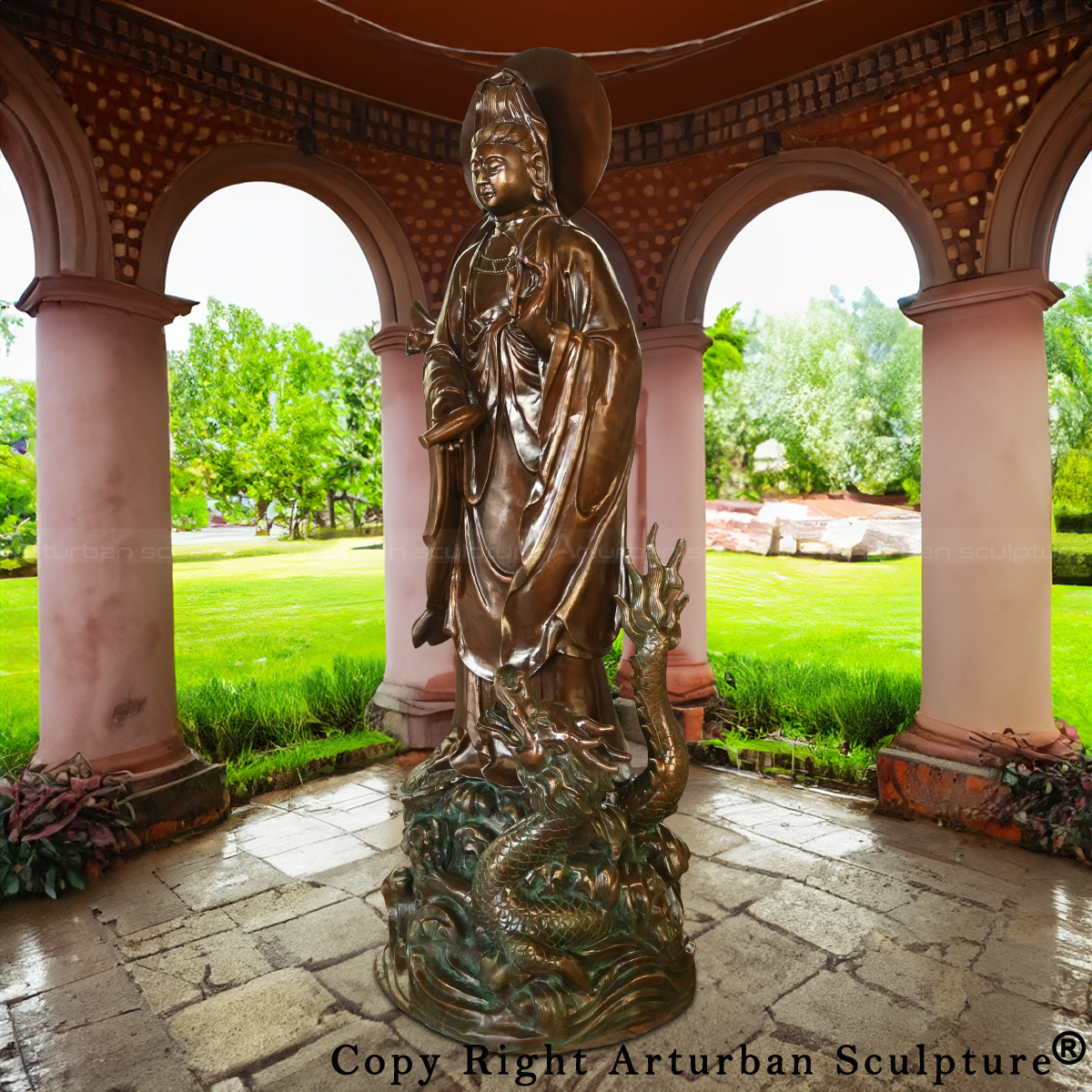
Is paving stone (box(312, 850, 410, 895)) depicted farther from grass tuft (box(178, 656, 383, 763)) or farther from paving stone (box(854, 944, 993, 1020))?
paving stone (box(854, 944, 993, 1020))

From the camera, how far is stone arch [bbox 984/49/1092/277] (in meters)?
3.90

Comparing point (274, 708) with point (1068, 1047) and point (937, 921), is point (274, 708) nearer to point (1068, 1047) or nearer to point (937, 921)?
point (937, 921)

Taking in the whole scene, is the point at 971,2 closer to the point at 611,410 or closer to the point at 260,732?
the point at 611,410

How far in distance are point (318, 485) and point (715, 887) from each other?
5.82 m

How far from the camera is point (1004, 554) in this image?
415cm

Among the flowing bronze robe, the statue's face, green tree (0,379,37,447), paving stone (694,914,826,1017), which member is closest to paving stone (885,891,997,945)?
paving stone (694,914,826,1017)

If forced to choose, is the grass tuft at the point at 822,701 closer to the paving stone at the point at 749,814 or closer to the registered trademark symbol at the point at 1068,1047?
the paving stone at the point at 749,814

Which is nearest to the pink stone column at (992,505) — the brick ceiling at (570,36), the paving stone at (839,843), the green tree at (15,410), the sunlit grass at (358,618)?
the paving stone at (839,843)

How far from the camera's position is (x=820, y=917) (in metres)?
3.09

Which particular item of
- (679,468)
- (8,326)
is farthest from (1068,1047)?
(8,326)

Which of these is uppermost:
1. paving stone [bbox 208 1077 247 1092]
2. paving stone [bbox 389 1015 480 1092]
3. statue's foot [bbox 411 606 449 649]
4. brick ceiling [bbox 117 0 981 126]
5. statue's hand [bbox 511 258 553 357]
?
brick ceiling [bbox 117 0 981 126]

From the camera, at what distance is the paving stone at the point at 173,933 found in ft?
9.70

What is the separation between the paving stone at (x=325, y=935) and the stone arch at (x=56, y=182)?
10.8 ft

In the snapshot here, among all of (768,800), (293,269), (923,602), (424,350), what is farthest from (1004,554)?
(293,269)
